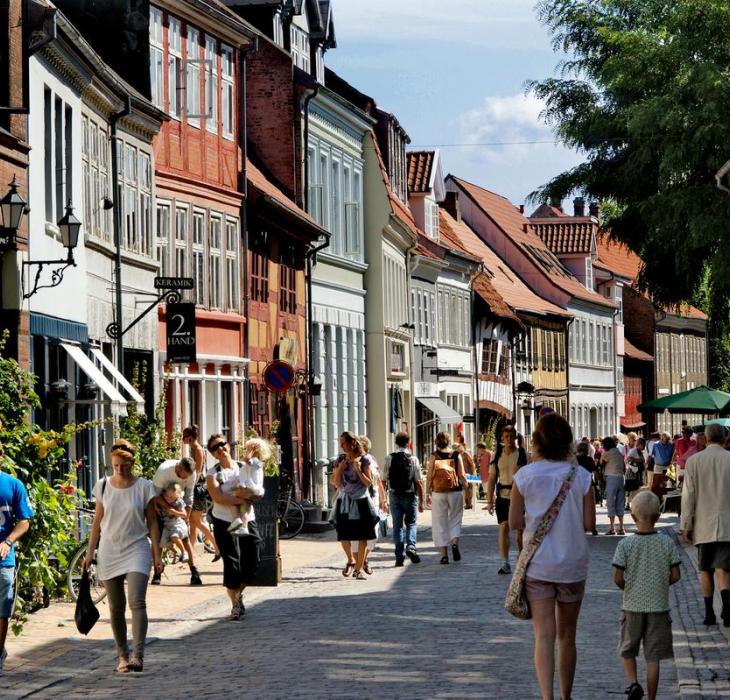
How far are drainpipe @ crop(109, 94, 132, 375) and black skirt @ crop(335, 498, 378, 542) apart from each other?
5597mm

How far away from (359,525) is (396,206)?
3255 cm

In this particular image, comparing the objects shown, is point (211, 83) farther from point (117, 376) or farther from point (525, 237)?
point (525, 237)

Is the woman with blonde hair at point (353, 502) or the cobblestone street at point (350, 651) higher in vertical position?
the woman with blonde hair at point (353, 502)

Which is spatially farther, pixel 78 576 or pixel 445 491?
pixel 445 491

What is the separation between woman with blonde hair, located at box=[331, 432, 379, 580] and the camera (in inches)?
914

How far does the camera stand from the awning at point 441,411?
57312 millimetres

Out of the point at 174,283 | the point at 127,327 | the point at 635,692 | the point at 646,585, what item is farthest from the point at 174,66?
the point at 635,692

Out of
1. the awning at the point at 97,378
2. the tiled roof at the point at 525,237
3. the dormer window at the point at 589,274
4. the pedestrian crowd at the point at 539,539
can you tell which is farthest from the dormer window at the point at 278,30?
the dormer window at the point at 589,274

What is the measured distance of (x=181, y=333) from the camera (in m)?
29.5

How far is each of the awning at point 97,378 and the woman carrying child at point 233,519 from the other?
6.42 meters

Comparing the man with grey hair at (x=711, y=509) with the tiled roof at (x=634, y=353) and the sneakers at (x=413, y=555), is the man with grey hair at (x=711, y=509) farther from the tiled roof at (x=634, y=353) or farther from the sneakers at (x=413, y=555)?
the tiled roof at (x=634, y=353)

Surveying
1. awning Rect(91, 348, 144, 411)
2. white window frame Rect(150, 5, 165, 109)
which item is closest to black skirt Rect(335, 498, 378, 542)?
awning Rect(91, 348, 144, 411)

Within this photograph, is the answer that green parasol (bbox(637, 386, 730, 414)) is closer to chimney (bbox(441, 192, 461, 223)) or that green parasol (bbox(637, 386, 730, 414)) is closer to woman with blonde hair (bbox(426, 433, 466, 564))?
woman with blonde hair (bbox(426, 433, 466, 564))

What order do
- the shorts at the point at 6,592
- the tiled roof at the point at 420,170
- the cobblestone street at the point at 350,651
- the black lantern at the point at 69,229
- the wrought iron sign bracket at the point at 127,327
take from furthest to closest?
the tiled roof at the point at 420,170, the wrought iron sign bracket at the point at 127,327, the black lantern at the point at 69,229, the shorts at the point at 6,592, the cobblestone street at the point at 350,651
